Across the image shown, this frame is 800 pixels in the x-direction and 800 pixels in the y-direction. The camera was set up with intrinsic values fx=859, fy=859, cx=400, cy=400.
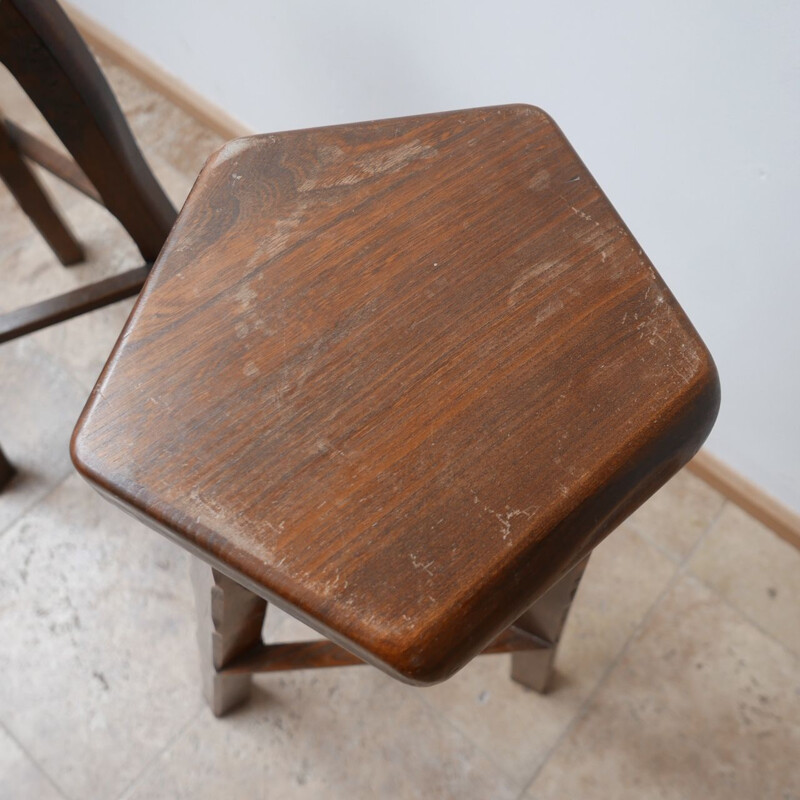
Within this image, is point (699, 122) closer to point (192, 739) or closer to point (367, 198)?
point (367, 198)

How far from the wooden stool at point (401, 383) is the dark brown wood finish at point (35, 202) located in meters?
0.72

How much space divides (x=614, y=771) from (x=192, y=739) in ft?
1.97

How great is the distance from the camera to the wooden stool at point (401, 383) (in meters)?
0.52

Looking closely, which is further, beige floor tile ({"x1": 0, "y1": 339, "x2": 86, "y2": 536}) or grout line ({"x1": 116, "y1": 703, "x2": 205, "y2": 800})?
beige floor tile ({"x1": 0, "y1": 339, "x2": 86, "y2": 536})

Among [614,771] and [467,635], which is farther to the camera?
[614,771]

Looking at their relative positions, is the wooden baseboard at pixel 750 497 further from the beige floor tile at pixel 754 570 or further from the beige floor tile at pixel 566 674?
the beige floor tile at pixel 566 674

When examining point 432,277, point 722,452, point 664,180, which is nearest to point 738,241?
point 664,180

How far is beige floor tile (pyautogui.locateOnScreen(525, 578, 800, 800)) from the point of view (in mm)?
1206

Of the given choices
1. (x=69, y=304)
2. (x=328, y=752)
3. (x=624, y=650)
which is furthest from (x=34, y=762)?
(x=624, y=650)

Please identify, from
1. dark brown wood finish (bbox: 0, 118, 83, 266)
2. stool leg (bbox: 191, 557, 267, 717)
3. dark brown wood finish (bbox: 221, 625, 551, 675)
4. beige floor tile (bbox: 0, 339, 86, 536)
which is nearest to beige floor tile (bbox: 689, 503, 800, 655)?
dark brown wood finish (bbox: 221, 625, 551, 675)

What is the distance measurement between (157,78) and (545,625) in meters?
1.33

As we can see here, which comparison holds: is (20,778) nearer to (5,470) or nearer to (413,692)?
(5,470)

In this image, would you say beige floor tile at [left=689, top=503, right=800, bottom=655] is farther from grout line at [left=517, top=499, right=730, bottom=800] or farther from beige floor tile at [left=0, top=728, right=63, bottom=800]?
beige floor tile at [left=0, top=728, right=63, bottom=800]

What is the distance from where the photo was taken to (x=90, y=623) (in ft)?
4.24
